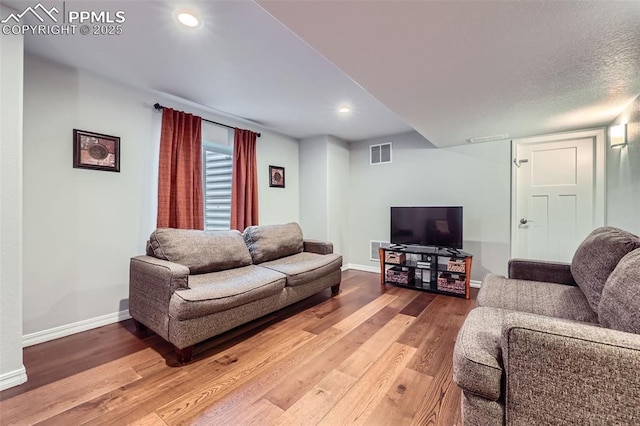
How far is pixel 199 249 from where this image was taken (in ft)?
8.36

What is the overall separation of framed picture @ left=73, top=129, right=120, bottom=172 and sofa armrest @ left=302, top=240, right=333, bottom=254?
2277 mm

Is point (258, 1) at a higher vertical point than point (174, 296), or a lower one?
higher

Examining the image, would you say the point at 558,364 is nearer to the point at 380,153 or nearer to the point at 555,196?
the point at 555,196

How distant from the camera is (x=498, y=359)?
3.59 feet

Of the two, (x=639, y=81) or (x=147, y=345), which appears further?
(x=147, y=345)

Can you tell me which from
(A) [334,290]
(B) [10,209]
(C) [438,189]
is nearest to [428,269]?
(C) [438,189]

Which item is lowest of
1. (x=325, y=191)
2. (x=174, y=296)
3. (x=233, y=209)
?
(x=174, y=296)

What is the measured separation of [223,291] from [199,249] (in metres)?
0.66

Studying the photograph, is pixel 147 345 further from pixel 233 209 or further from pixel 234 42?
pixel 234 42

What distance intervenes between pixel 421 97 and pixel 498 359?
183 centimetres

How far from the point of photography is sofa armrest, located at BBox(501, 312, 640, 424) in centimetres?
84

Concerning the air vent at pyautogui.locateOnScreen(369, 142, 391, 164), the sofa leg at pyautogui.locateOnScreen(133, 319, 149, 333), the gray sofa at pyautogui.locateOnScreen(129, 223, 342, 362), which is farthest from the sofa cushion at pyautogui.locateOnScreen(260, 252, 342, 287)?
the air vent at pyautogui.locateOnScreen(369, 142, 391, 164)

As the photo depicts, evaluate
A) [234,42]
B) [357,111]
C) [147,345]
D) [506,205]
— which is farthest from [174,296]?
[506,205]

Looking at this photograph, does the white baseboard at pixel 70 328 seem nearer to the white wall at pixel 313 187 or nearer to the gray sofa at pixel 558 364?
the white wall at pixel 313 187
